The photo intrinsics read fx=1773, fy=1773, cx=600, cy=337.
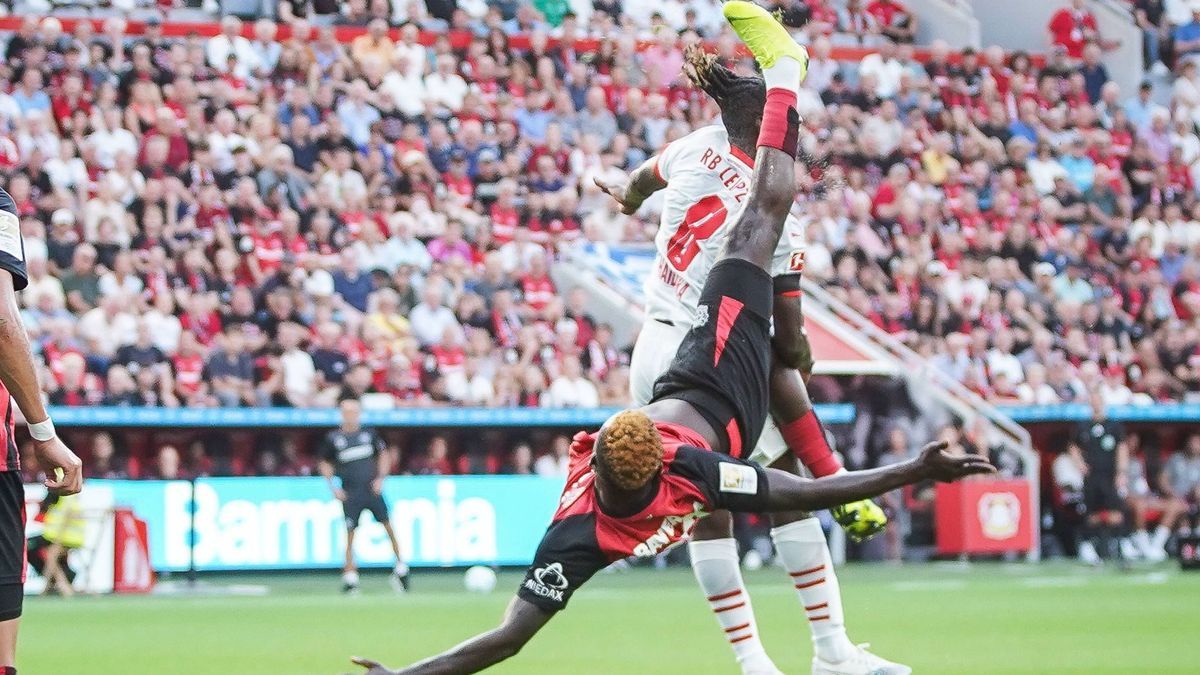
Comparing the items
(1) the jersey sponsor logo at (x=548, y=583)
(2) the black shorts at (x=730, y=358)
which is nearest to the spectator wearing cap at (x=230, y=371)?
(2) the black shorts at (x=730, y=358)

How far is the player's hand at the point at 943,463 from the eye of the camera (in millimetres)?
5816

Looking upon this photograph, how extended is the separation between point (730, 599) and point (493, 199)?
1593cm

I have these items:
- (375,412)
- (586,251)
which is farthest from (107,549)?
(586,251)

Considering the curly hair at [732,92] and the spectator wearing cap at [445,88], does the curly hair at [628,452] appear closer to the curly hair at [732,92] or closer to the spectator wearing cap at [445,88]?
the curly hair at [732,92]

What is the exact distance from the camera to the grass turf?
9.58 metres

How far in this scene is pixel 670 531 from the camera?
249 inches

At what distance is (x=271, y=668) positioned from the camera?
9406mm

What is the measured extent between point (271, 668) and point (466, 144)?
1434cm

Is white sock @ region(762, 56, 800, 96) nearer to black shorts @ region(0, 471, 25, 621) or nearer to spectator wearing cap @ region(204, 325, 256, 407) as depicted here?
black shorts @ region(0, 471, 25, 621)

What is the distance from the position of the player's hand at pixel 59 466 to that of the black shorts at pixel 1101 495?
1631 cm

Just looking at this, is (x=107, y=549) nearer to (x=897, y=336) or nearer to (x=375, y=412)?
(x=375, y=412)

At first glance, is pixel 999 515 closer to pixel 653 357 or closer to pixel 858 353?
pixel 858 353

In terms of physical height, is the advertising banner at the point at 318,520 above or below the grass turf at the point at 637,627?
above

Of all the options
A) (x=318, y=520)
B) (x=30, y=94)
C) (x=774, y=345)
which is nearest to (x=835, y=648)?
(x=774, y=345)
